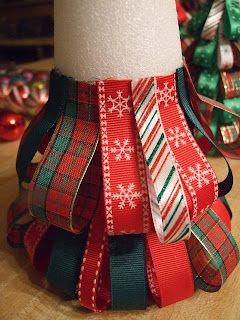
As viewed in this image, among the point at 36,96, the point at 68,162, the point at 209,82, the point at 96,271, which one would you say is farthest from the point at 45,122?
the point at 36,96

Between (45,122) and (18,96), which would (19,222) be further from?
(18,96)

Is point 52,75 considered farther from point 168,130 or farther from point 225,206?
point 225,206

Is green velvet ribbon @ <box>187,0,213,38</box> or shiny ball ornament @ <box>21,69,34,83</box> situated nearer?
green velvet ribbon @ <box>187,0,213,38</box>

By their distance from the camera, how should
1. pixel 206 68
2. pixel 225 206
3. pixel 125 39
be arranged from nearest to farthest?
pixel 125 39 → pixel 225 206 → pixel 206 68

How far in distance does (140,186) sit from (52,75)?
0.50 feet

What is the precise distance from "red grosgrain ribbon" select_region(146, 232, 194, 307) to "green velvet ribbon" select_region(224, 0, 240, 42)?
1.37 ft

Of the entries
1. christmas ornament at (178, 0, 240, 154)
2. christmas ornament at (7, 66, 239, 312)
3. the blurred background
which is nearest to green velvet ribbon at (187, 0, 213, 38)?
christmas ornament at (178, 0, 240, 154)

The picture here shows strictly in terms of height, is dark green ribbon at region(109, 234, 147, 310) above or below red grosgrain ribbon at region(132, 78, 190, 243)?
below

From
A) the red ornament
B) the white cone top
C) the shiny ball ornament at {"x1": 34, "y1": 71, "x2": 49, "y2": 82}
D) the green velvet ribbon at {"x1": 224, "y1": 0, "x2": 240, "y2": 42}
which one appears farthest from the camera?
the shiny ball ornament at {"x1": 34, "y1": 71, "x2": 49, "y2": 82}

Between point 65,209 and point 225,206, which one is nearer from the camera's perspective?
point 65,209

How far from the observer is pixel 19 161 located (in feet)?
1.39

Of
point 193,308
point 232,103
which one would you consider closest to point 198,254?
point 193,308

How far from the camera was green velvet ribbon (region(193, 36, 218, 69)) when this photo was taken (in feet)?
2.21

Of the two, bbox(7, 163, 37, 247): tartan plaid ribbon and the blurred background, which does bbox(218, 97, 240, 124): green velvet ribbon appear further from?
the blurred background
